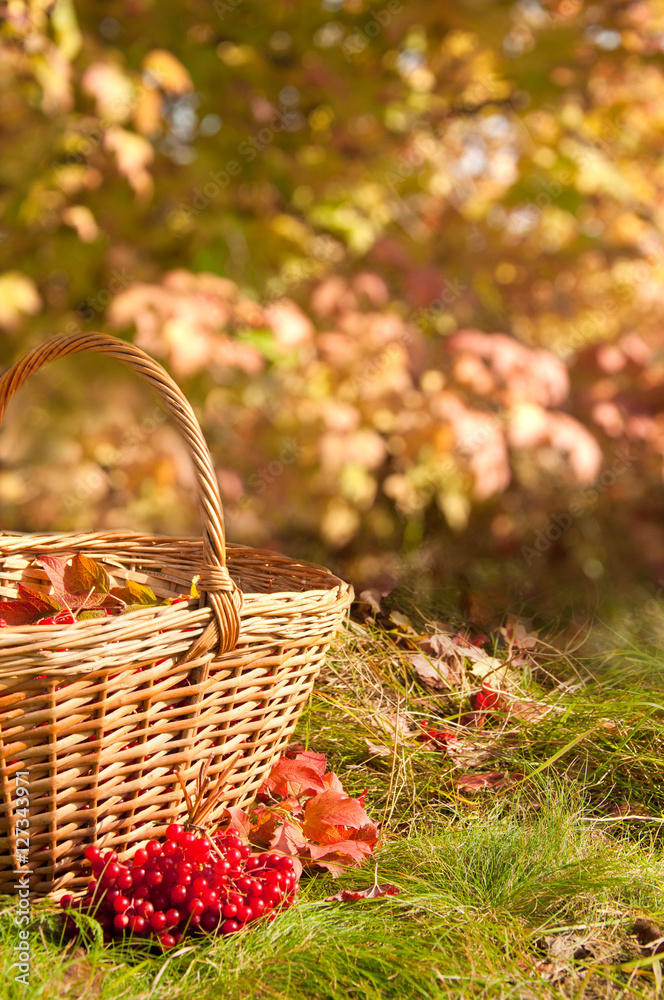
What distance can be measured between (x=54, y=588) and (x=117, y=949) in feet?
1.44

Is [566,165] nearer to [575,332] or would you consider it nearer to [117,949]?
[575,332]

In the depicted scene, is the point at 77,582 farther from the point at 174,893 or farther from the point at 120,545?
the point at 174,893

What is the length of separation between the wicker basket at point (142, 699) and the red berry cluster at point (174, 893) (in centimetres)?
5

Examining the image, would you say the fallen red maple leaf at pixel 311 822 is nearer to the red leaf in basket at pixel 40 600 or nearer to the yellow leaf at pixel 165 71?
the red leaf in basket at pixel 40 600

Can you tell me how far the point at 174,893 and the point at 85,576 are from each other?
1.40 ft

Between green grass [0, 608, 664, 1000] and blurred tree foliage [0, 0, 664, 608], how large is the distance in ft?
1.68

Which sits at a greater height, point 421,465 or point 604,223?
point 604,223

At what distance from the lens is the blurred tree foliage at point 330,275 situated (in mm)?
2025

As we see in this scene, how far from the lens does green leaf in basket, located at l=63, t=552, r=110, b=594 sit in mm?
1101

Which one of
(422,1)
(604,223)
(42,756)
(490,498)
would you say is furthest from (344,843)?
(604,223)

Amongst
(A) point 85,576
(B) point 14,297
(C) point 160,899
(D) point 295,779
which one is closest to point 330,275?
(B) point 14,297

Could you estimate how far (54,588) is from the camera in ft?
3.60

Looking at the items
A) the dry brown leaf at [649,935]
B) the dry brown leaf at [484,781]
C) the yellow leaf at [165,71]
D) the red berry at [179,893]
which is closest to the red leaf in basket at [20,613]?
the red berry at [179,893]

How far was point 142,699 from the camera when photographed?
0.86 metres
